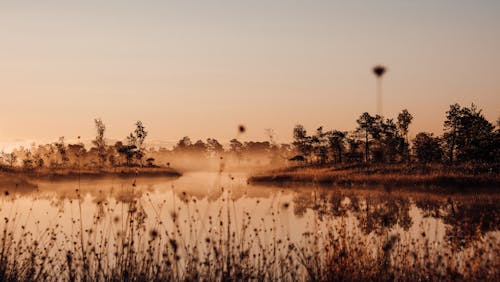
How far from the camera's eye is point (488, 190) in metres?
33.2

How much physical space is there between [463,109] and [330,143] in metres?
30.1

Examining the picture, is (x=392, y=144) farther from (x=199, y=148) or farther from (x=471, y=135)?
(x=199, y=148)

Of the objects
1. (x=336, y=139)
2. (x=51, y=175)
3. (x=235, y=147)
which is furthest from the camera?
(x=235, y=147)

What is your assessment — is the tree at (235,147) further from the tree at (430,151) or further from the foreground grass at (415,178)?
the foreground grass at (415,178)

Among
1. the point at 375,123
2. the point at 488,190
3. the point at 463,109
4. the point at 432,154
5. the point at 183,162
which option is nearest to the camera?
the point at 488,190

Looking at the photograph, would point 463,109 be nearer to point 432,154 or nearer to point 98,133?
point 432,154

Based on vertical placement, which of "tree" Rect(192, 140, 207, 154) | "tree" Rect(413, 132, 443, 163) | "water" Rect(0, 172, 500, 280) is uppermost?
"tree" Rect(192, 140, 207, 154)

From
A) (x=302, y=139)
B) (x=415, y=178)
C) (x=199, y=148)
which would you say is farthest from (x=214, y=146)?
(x=415, y=178)

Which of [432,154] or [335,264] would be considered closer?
[335,264]

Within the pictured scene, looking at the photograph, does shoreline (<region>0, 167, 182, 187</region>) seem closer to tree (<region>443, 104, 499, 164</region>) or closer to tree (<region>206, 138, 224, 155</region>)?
tree (<region>443, 104, 499, 164</region>)

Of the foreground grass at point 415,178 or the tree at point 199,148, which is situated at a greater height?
the tree at point 199,148

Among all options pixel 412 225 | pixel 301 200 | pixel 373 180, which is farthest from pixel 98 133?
pixel 412 225

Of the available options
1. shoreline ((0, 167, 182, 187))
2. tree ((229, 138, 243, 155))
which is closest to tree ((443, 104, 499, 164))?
shoreline ((0, 167, 182, 187))

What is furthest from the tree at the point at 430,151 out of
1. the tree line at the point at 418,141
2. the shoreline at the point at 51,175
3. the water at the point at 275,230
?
the water at the point at 275,230
